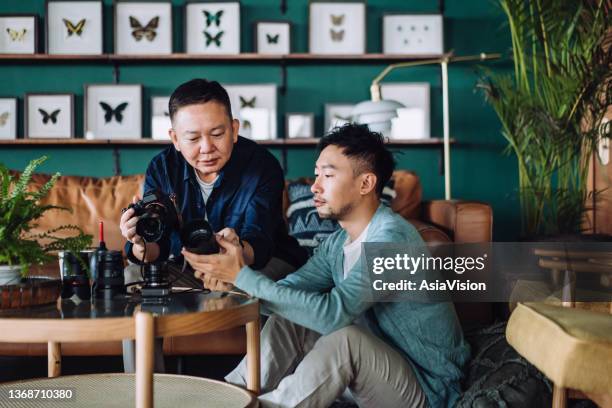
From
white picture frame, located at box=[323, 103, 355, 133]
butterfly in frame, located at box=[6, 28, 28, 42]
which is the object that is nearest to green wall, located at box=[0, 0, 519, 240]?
white picture frame, located at box=[323, 103, 355, 133]

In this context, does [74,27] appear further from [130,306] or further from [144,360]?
[144,360]

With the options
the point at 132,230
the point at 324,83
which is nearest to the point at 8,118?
the point at 324,83

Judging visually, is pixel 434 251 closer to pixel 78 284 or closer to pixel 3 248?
pixel 78 284

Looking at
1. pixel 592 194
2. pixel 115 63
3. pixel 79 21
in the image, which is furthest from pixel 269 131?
pixel 592 194

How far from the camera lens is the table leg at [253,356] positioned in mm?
1512

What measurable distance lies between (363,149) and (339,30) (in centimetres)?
221

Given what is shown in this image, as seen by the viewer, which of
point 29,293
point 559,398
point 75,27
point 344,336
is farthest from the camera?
point 75,27

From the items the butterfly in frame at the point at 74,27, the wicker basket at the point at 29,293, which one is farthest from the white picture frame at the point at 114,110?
the wicker basket at the point at 29,293

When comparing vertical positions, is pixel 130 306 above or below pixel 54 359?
above

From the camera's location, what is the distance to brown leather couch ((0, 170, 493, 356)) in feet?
7.36

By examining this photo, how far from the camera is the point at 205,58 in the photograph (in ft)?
12.7

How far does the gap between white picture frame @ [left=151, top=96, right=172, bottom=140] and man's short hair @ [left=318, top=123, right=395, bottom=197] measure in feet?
6.98

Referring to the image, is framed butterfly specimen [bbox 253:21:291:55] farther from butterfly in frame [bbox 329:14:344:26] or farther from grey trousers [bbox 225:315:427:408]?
grey trousers [bbox 225:315:427:408]

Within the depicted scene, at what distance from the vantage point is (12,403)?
1435 millimetres
